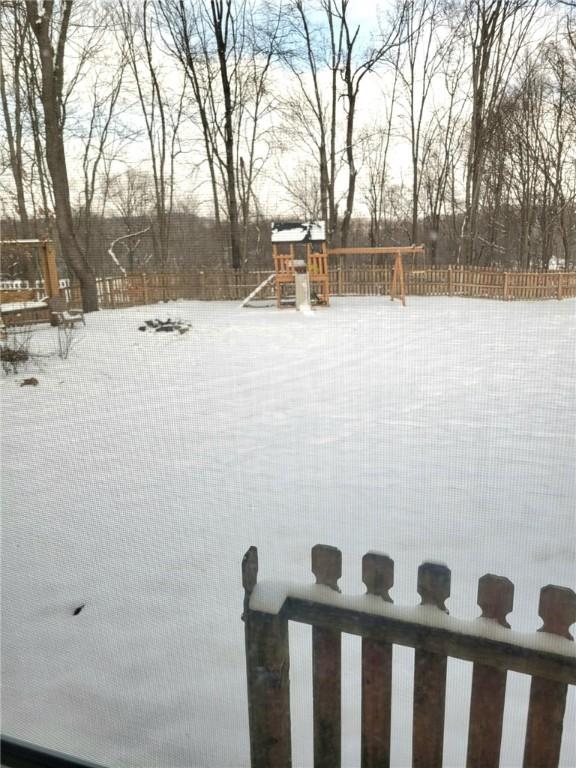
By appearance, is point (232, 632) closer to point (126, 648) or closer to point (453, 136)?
point (126, 648)

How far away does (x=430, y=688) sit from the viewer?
0.45 m

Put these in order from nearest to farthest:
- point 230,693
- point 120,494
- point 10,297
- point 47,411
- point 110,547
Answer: point 230,693 < point 110,547 < point 120,494 < point 47,411 < point 10,297

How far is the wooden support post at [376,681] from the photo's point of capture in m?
0.44

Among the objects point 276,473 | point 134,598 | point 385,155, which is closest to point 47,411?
point 276,473

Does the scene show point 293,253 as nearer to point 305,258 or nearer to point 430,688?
point 305,258

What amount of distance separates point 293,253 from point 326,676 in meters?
5.90

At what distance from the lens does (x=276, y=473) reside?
4.74 ft

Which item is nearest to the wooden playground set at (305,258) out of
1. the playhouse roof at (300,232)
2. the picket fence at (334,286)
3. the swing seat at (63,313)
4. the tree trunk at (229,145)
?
the playhouse roof at (300,232)

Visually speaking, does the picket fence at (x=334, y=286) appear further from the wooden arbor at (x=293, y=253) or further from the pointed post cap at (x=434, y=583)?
the pointed post cap at (x=434, y=583)

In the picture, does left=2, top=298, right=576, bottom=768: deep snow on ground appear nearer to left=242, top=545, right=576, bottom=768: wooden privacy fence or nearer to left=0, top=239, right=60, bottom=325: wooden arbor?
left=242, top=545, right=576, bottom=768: wooden privacy fence

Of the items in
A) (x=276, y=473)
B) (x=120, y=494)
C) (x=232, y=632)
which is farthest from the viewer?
(x=276, y=473)

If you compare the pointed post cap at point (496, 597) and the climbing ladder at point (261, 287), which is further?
the climbing ladder at point (261, 287)

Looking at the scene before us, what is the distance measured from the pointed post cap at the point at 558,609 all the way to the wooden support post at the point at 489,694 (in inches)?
1.1

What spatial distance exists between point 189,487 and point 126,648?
0.59m
